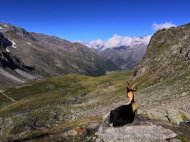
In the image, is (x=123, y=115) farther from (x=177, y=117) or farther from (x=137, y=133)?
(x=177, y=117)

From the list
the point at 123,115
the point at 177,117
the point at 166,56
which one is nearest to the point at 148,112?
the point at 177,117

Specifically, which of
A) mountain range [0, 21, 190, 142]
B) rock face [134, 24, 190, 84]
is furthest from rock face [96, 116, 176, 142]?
rock face [134, 24, 190, 84]

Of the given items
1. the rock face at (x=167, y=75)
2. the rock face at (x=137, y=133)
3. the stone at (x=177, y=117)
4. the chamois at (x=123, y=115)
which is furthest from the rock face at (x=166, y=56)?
the chamois at (x=123, y=115)

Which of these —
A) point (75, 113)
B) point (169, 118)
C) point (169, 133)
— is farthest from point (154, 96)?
point (169, 133)

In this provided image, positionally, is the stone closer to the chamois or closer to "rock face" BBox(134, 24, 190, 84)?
the chamois

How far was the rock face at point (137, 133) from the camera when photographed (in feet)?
96.3

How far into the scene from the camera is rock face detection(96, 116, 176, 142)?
29344mm

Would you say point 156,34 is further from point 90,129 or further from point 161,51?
point 90,129

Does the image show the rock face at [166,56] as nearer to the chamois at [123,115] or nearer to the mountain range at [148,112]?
the mountain range at [148,112]

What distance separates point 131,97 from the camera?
27.6 metres

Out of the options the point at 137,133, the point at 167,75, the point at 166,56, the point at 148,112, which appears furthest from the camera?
the point at 166,56

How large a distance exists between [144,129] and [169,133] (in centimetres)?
218

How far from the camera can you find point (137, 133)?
29.5 m

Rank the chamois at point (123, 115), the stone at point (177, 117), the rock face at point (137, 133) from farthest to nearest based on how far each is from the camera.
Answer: the stone at point (177, 117) → the chamois at point (123, 115) → the rock face at point (137, 133)
